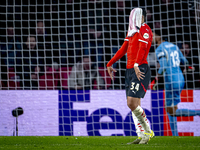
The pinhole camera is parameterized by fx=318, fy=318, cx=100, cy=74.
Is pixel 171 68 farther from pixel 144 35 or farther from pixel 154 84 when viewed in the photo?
pixel 144 35

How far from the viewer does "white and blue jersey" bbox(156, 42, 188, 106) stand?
6918mm

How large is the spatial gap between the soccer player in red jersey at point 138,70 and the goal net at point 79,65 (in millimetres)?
2792

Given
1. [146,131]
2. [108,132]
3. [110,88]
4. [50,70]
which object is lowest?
[108,132]

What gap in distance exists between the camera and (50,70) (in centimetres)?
765

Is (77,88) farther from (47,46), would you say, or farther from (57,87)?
(47,46)

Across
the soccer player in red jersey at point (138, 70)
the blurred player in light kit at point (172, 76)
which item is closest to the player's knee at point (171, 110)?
the blurred player in light kit at point (172, 76)

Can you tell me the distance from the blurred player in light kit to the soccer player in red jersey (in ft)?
9.45

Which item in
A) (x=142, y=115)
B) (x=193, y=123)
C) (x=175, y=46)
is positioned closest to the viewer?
(x=142, y=115)

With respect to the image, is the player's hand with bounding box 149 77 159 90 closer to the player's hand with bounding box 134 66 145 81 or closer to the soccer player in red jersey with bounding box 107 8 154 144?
the soccer player in red jersey with bounding box 107 8 154 144

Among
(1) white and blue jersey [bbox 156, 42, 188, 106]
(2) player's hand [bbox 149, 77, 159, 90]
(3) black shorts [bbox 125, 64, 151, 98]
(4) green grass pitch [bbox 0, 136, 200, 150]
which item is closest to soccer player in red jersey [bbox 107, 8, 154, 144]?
(3) black shorts [bbox 125, 64, 151, 98]

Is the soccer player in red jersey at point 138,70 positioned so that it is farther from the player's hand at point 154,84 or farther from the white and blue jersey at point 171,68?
the player's hand at point 154,84

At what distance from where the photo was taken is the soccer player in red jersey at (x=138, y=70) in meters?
3.78

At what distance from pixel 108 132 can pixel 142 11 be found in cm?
337

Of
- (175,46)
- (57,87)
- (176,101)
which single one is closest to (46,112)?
(57,87)
